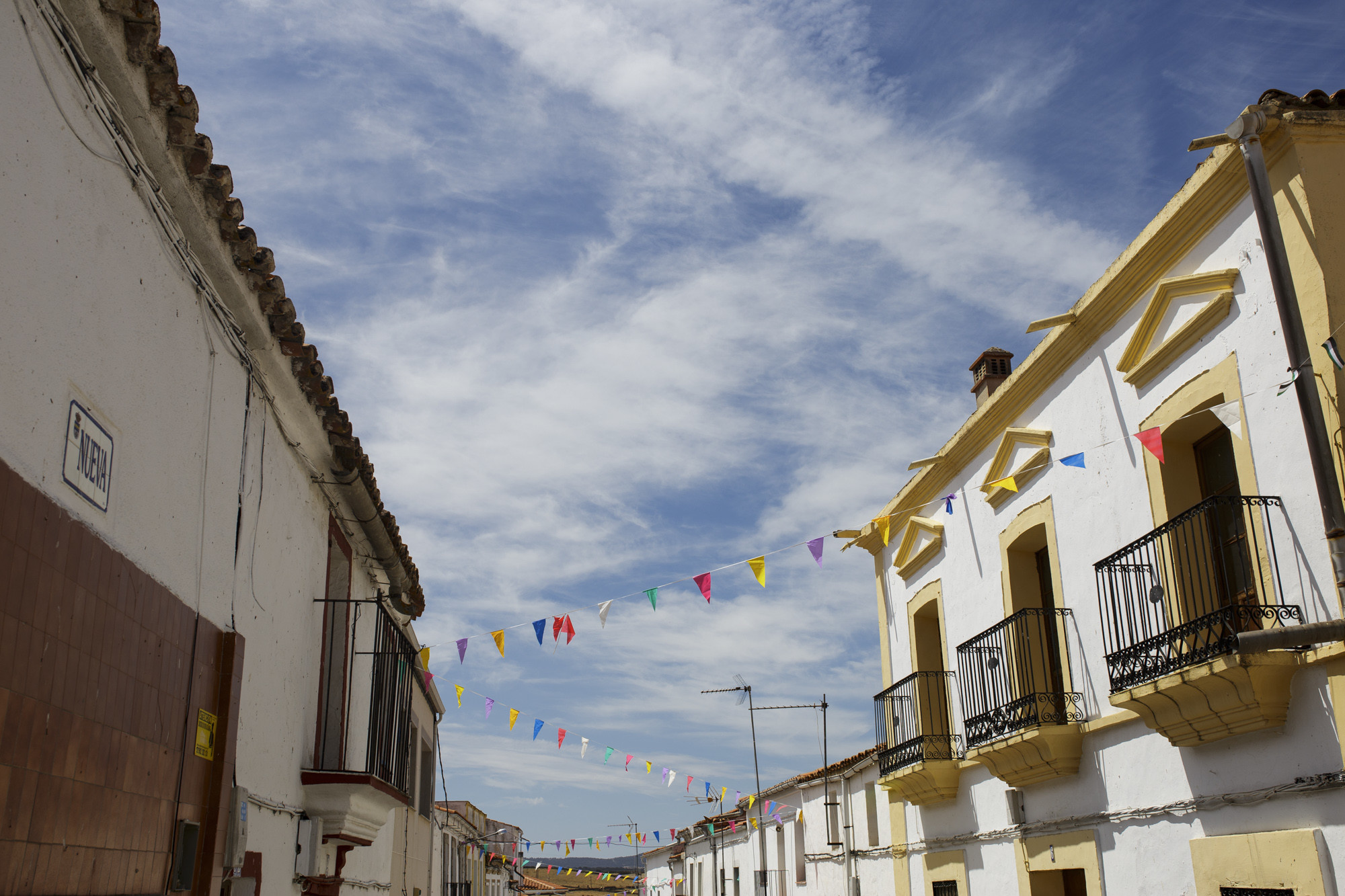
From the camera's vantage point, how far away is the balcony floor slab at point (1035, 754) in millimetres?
7695

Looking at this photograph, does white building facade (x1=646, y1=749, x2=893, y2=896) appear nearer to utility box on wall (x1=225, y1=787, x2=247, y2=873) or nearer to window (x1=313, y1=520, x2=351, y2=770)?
window (x1=313, y1=520, x2=351, y2=770)

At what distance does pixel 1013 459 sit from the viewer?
898cm

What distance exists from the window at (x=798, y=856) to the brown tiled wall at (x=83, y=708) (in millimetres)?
17810

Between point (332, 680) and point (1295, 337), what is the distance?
5.87 metres

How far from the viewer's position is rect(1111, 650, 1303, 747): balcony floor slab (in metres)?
5.50

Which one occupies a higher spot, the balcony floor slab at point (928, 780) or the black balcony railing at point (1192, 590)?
the black balcony railing at point (1192, 590)

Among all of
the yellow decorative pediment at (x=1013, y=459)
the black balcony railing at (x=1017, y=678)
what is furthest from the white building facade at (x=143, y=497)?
the yellow decorative pediment at (x=1013, y=459)

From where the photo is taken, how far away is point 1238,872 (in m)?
5.86

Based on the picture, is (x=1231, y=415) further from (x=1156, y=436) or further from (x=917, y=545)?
(x=917, y=545)

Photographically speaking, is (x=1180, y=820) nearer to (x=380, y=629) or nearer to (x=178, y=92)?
(x=380, y=629)

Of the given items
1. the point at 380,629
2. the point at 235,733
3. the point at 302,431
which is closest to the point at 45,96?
the point at 235,733

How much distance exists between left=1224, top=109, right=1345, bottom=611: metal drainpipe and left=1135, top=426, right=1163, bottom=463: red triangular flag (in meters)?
1.05

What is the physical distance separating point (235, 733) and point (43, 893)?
5.44 feet

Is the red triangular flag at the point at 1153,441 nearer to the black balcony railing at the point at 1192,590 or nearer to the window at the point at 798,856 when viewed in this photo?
the black balcony railing at the point at 1192,590
